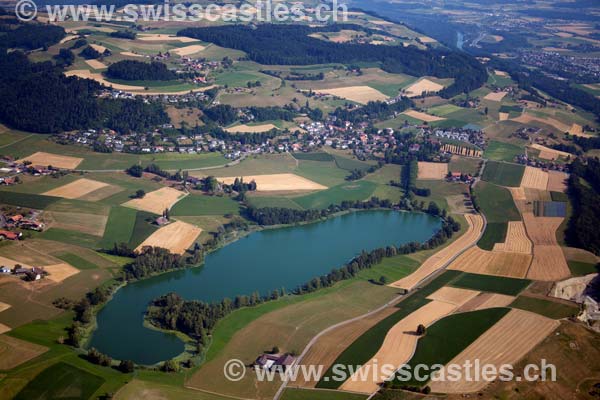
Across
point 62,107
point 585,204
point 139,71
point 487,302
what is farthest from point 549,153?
point 62,107

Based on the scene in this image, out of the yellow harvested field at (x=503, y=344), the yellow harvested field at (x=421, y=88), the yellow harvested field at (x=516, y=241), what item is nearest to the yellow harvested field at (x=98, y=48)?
the yellow harvested field at (x=421, y=88)

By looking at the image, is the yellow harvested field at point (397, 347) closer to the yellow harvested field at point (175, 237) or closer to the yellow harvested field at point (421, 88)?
the yellow harvested field at point (175, 237)

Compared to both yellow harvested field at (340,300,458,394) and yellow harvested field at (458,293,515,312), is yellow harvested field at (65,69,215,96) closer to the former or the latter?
yellow harvested field at (340,300,458,394)

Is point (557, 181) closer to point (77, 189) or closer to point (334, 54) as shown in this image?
point (77, 189)

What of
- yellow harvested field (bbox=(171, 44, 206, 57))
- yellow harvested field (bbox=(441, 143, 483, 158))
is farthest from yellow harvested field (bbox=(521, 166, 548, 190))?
yellow harvested field (bbox=(171, 44, 206, 57))

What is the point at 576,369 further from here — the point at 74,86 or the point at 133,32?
the point at 133,32

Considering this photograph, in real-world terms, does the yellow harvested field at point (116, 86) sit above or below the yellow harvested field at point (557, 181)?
above
